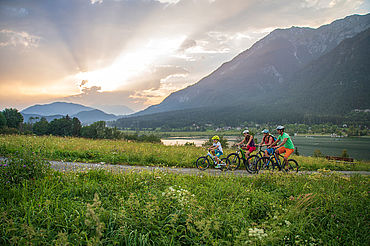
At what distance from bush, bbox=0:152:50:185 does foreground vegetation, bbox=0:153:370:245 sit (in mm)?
31

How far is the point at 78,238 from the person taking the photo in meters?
3.24

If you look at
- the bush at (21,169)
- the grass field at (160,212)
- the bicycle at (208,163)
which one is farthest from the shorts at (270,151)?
the bush at (21,169)

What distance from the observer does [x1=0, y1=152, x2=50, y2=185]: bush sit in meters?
5.32

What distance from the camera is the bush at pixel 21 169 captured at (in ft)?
17.4

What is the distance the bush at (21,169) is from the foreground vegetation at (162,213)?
31 mm

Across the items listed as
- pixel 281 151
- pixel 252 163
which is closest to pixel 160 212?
pixel 252 163

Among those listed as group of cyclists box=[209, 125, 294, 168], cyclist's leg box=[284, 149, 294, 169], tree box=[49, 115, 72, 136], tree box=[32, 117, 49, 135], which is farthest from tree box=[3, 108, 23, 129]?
cyclist's leg box=[284, 149, 294, 169]

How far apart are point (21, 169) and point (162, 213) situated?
4.39 metres

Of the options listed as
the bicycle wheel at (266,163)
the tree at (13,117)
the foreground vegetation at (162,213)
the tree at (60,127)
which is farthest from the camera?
the tree at (60,127)

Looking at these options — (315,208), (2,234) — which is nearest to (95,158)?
(2,234)

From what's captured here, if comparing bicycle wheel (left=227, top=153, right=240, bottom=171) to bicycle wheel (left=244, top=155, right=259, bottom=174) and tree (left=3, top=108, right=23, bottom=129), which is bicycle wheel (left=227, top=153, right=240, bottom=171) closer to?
bicycle wheel (left=244, top=155, right=259, bottom=174)

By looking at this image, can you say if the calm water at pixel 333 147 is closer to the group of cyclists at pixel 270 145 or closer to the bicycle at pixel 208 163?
the bicycle at pixel 208 163

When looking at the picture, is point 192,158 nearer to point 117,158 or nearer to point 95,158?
point 117,158

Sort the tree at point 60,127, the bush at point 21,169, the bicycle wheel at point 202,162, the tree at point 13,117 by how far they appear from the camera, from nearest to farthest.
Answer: the bush at point 21,169 → the bicycle wheel at point 202,162 → the tree at point 13,117 → the tree at point 60,127
